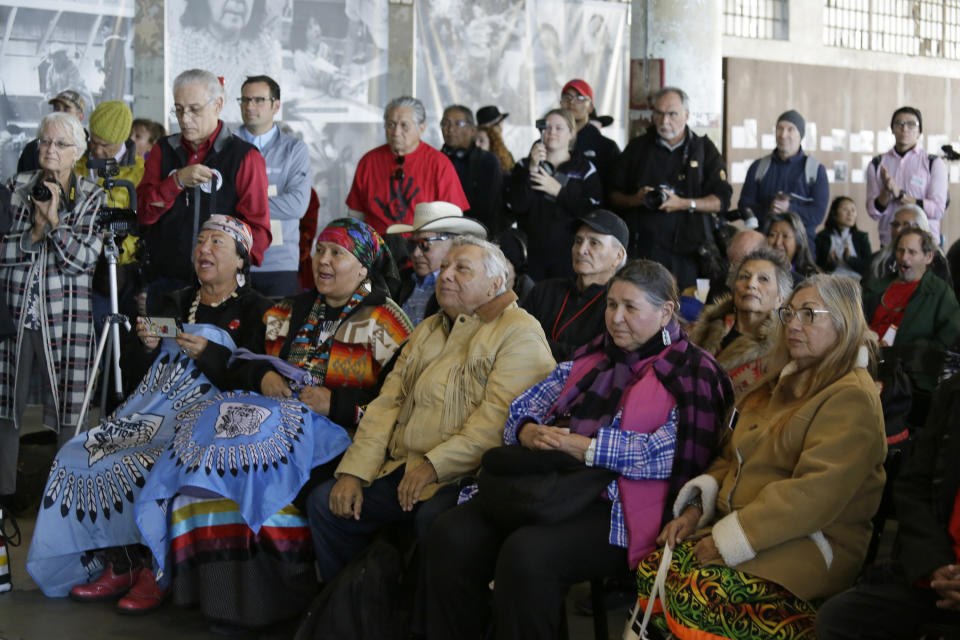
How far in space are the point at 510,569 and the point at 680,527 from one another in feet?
1.48

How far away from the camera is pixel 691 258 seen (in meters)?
5.67

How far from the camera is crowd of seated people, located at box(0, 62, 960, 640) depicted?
2.52 meters

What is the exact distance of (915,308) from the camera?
4586mm

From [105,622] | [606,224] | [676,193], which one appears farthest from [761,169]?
[105,622]

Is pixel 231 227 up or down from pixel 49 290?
up

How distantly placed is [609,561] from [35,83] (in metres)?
5.75

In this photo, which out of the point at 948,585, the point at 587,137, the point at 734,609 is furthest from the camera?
the point at 587,137

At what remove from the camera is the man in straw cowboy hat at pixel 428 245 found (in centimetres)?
438

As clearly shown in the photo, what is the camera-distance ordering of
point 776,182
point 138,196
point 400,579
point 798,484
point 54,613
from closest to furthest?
point 798,484
point 400,579
point 54,613
point 138,196
point 776,182

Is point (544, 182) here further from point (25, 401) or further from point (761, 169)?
point (25, 401)

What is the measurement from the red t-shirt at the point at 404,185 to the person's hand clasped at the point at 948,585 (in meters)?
3.51

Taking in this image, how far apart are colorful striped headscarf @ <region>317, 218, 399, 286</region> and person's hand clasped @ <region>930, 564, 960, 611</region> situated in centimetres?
224

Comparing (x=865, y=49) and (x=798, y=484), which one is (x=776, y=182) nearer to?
(x=798, y=484)

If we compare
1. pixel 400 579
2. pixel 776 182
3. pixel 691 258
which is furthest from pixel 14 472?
pixel 776 182
